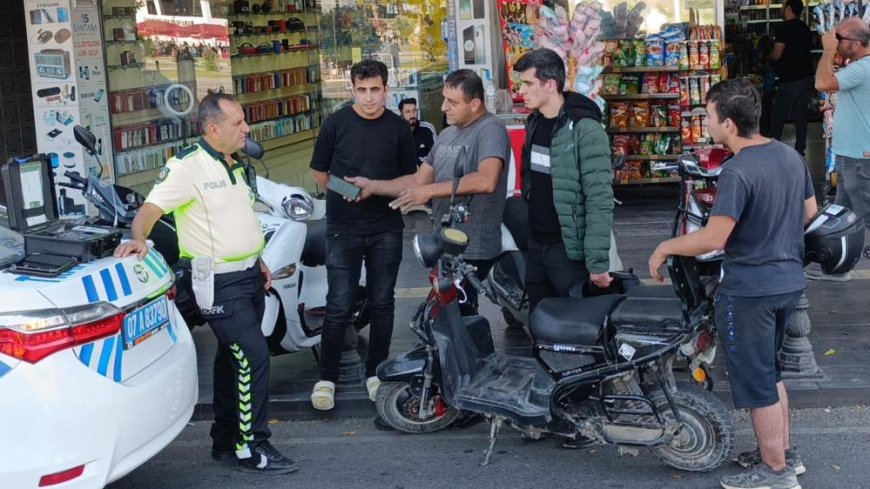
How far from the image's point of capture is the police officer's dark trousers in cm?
523

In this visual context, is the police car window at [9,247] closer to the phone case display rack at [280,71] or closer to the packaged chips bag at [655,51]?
the phone case display rack at [280,71]

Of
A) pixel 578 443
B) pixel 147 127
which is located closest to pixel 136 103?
pixel 147 127

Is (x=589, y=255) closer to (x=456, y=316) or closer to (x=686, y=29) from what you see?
(x=456, y=316)

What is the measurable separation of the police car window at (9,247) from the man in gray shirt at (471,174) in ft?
5.69

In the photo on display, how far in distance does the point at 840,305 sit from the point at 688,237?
Result: 3.47 metres

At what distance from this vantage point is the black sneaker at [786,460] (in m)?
5.05

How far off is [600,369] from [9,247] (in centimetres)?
261

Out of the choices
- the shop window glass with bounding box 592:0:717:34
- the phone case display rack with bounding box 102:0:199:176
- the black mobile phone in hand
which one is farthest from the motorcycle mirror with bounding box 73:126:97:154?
the shop window glass with bounding box 592:0:717:34

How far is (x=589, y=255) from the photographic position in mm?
5605

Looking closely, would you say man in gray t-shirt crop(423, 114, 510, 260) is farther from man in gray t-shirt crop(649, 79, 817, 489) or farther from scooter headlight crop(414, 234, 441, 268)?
man in gray t-shirt crop(649, 79, 817, 489)

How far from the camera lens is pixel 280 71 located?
42.6 ft

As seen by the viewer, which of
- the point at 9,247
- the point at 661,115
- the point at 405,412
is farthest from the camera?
the point at 661,115

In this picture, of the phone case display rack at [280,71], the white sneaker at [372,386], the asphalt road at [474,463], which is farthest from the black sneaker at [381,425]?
the phone case display rack at [280,71]

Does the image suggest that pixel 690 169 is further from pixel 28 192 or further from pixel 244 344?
pixel 28 192
